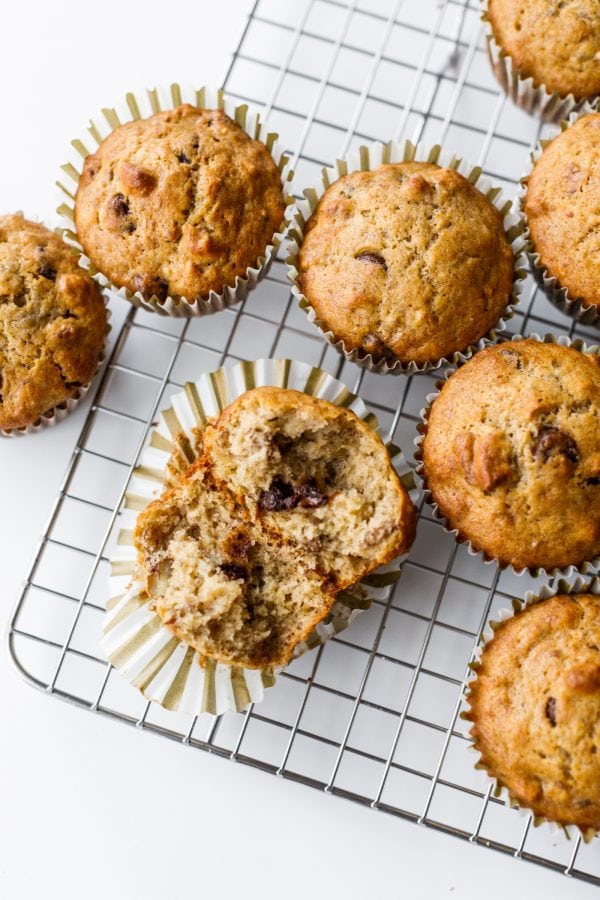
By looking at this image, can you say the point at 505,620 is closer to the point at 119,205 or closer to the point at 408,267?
the point at 408,267

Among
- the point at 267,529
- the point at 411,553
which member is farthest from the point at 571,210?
the point at 267,529

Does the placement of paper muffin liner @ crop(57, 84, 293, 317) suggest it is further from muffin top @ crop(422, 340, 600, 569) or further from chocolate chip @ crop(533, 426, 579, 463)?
Answer: chocolate chip @ crop(533, 426, 579, 463)

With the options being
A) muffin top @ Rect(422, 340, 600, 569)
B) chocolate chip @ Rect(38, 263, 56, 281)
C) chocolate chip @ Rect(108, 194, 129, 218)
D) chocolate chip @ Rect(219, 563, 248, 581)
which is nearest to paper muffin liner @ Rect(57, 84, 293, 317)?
chocolate chip @ Rect(38, 263, 56, 281)

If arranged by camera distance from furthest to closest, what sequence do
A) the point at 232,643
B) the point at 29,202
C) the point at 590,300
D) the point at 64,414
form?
the point at 29,202 < the point at 64,414 < the point at 590,300 < the point at 232,643

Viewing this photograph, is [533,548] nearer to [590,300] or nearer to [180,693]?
[590,300]

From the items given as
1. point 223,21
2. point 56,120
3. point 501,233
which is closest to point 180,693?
point 501,233

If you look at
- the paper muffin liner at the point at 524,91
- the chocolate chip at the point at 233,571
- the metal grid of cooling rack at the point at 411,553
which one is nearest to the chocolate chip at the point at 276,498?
the chocolate chip at the point at 233,571
